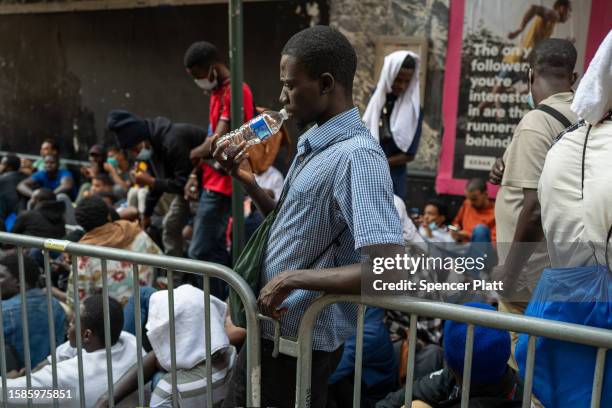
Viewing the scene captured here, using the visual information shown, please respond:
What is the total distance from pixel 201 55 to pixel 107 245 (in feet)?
4.92

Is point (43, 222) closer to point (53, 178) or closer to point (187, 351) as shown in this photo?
point (187, 351)

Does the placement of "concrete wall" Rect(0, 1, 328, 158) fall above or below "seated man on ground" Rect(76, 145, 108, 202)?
above

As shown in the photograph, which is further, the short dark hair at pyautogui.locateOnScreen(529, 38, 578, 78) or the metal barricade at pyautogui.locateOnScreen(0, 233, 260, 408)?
the short dark hair at pyautogui.locateOnScreen(529, 38, 578, 78)

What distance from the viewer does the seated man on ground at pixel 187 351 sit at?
109 inches

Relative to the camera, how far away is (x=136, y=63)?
8.43 metres

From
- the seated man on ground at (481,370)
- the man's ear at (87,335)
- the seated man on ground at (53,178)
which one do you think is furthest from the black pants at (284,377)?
the seated man on ground at (53,178)

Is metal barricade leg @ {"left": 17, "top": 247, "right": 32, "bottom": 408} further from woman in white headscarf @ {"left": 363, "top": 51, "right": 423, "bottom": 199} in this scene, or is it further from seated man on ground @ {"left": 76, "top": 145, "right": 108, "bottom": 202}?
seated man on ground @ {"left": 76, "top": 145, "right": 108, "bottom": 202}

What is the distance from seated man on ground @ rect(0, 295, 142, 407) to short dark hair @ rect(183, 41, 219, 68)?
1814mm

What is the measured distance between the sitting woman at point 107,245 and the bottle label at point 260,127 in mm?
2016

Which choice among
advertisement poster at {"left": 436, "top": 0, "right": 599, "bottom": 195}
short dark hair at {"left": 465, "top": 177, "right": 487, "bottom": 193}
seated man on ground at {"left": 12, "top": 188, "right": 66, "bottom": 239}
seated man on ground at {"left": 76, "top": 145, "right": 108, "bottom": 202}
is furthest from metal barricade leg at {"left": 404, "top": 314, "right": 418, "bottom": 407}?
seated man on ground at {"left": 76, "top": 145, "right": 108, "bottom": 202}

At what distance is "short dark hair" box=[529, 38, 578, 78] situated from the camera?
109 inches

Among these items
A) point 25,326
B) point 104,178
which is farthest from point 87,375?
point 104,178

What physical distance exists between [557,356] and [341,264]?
0.70 m

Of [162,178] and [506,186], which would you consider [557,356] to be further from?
[162,178]
